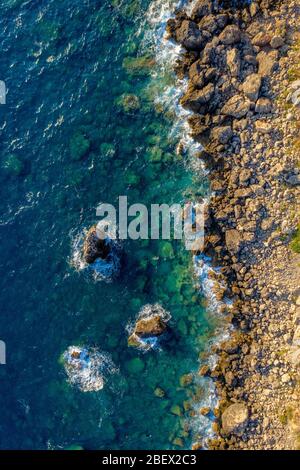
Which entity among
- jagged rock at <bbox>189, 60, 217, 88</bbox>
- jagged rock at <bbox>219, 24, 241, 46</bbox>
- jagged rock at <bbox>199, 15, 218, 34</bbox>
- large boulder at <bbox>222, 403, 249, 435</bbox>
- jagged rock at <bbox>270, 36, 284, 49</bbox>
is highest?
jagged rock at <bbox>199, 15, 218, 34</bbox>

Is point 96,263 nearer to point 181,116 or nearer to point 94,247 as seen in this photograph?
point 94,247

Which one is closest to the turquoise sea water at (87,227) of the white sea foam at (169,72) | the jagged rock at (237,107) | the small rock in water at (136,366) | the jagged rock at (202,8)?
the small rock in water at (136,366)

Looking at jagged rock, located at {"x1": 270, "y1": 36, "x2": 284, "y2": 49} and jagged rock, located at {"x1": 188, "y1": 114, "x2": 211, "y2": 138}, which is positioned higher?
jagged rock, located at {"x1": 270, "y1": 36, "x2": 284, "y2": 49}

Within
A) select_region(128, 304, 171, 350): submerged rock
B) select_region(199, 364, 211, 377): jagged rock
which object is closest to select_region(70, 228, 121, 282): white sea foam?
select_region(128, 304, 171, 350): submerged rock

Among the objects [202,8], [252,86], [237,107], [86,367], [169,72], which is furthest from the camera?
[169,72]

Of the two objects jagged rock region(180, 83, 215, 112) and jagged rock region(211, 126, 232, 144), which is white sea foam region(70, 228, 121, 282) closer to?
jagged rock region(211, 126, 232, 144)

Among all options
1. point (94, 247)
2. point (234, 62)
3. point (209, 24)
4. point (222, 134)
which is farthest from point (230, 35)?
Result: point (94, 247)

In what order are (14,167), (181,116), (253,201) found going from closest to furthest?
(253,201) < (181,116) < (14,167)
